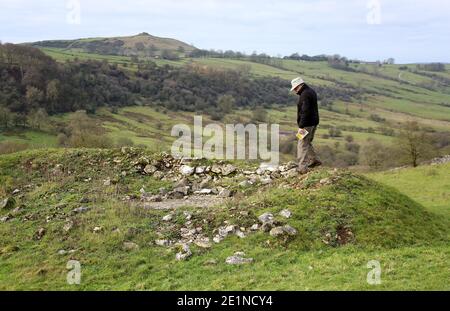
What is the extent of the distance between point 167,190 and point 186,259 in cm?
635

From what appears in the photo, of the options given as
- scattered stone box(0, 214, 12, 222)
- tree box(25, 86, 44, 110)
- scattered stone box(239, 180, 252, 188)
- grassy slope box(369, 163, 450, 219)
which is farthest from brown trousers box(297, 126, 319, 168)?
tree box(25, 86, 44, 110)

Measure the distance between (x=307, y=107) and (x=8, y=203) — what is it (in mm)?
12395

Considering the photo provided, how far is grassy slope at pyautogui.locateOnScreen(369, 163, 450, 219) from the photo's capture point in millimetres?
24425

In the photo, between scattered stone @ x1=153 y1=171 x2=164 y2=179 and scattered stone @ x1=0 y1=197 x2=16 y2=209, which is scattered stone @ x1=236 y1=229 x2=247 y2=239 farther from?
scattered stone @ x1=0 y1=197 x2=16 y2=209

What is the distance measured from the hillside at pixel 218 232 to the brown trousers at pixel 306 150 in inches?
31.3

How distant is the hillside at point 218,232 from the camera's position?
1130 cm

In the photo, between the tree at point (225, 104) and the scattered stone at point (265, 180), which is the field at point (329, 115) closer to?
the tree at point (225, 104)

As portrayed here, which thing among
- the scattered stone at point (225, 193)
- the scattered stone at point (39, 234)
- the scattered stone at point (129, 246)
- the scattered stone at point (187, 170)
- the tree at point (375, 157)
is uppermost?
the scattered stone at point (187, 170)

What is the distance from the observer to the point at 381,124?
127500 millimetres

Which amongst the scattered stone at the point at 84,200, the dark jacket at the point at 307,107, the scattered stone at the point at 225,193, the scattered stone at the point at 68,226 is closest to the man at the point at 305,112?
the dark jacket at the point at 307,107

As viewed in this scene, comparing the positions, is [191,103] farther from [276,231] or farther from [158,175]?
[276,231]

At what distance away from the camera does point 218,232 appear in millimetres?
13836

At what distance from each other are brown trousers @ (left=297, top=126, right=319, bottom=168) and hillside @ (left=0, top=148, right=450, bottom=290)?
0.80 metres
